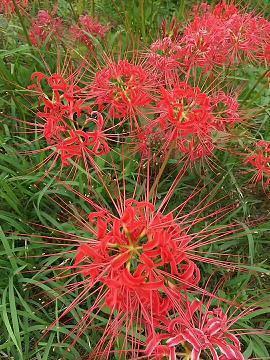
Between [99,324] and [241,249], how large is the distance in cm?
72

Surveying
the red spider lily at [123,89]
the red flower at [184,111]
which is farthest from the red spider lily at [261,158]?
the red spider lily at [123,89]

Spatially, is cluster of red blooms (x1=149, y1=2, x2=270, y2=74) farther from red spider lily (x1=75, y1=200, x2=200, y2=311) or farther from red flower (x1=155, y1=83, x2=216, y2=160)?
red spider lily (x1=75, y1=200, x2=200, y2=311)

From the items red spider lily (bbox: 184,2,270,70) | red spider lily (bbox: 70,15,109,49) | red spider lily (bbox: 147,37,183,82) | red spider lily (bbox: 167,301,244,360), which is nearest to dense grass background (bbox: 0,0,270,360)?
red spider lily (bbox: 70,15,109,49)

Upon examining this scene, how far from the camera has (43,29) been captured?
2639mm

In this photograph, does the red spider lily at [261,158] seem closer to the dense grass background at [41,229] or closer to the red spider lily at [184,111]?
the dense grass background at [41,229]

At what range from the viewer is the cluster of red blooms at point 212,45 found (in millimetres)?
2073

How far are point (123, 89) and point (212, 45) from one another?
479 millimetres

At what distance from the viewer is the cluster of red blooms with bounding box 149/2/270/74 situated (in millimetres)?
2073

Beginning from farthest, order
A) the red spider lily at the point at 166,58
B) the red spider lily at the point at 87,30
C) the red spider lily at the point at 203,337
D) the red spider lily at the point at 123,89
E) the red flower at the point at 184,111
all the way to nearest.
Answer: the red spider lily at the point at 87,30, the red spider lily at the point at 166,58, the red spider lily at the point at 123,89, the red flower at the point at 184,111, the red spider lily at the point at 203,337

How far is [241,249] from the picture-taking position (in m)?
2.24

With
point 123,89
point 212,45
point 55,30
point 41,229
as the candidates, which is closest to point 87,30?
point 55,30

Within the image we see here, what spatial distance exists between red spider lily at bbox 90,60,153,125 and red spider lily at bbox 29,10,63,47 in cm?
82

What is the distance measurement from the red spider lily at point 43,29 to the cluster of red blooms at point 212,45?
606 millimetres

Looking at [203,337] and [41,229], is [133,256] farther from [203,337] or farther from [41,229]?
[41,229]
